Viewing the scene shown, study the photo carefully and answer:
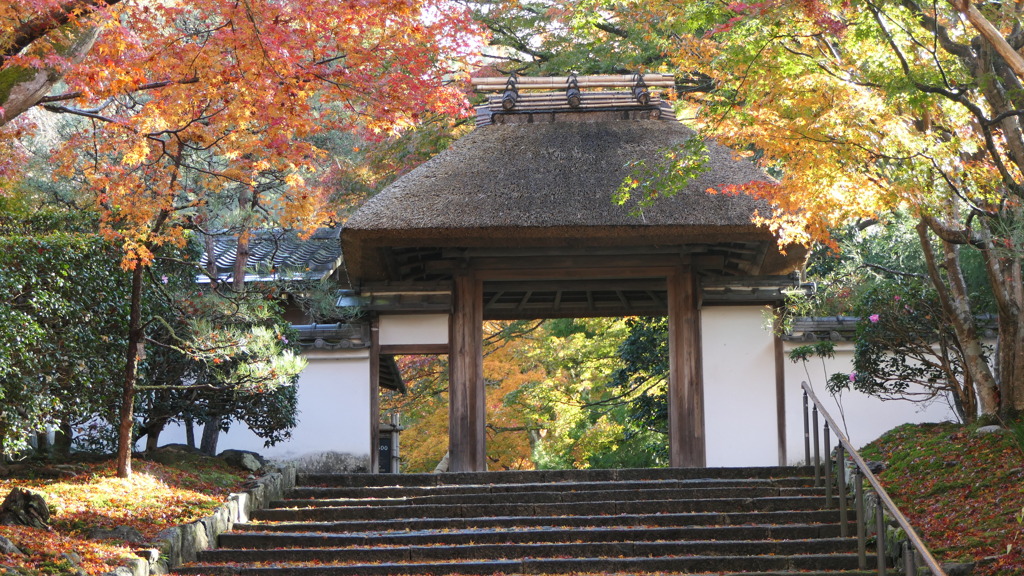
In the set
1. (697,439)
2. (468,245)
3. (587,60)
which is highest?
(587,60)

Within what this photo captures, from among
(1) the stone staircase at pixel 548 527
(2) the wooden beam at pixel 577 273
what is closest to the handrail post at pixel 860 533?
(1) the stone staircase at pixel 548 527

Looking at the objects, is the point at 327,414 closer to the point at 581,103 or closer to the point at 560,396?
the point at 581,103

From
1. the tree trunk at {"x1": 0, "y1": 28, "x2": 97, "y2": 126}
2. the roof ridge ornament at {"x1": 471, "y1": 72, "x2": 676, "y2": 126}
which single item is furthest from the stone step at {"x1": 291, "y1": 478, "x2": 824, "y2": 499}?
the roof ridge ornament at {"x1": 471, "y1": 72, "x2": 676, "y2": 126}

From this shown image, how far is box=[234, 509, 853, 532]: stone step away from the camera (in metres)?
7.30

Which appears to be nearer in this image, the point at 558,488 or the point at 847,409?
the point at 558,488

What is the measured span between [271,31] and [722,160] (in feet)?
18.0

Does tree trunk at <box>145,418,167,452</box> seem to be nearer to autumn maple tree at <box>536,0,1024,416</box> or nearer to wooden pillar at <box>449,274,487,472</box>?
wooden pillar at <box>449,274,487,472</box>

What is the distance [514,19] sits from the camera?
15.2 metres

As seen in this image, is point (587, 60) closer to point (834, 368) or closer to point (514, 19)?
point (514, 19)

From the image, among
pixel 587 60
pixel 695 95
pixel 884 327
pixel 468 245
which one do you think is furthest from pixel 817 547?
pixel 587 60

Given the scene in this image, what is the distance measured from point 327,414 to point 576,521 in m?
3.89

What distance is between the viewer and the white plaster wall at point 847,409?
394 inches

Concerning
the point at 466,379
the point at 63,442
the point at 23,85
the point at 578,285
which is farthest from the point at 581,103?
the point at 23,85

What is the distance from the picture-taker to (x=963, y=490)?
6.96 meters
